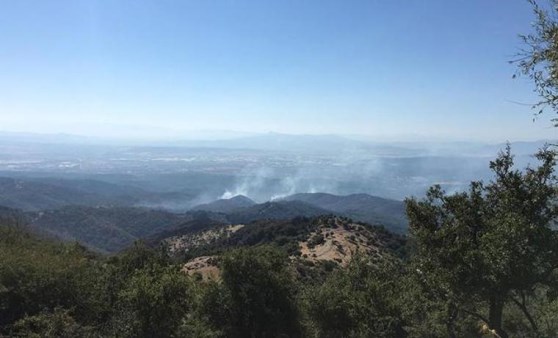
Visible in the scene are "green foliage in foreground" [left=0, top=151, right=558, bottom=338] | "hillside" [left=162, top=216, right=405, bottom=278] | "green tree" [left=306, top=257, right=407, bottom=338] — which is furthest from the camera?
"hillside" [left=162, top=216, right=405, bottom=278]

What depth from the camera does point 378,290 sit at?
2750 centimetres

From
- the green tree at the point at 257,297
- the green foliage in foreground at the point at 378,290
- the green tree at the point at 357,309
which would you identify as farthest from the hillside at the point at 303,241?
the green tree at the point at 257,297

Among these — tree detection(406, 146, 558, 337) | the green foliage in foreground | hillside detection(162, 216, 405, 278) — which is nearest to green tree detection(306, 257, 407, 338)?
the green foliage in foreground

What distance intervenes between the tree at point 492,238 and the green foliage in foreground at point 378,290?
1.8 inches

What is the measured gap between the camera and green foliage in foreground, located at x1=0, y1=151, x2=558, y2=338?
56.1 feet

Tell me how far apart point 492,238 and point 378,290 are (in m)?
11.8

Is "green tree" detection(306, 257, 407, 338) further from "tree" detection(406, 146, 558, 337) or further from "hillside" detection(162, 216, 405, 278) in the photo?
"hillside" detection(162, 216, 405, 278)

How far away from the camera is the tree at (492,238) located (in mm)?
16391

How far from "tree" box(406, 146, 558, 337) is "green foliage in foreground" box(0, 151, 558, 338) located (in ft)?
0.15

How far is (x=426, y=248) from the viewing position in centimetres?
1958

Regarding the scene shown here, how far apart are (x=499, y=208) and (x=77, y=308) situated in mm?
27779

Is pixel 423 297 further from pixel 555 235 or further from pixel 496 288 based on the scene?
pixel 555 235

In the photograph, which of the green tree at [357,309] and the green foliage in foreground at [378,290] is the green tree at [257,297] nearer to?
the green foliage in foreground at [378,290]

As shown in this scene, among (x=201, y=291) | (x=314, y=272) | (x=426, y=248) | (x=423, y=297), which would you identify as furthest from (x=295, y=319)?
(x=314, y=272)
